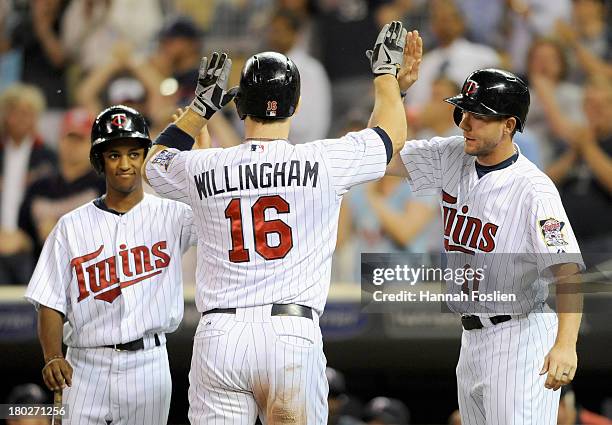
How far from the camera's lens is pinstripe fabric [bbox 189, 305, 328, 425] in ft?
10.5

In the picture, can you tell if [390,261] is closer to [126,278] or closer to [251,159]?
[126,278]

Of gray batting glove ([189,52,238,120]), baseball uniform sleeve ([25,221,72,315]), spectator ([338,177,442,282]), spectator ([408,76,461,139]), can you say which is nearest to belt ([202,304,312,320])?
gray batting glove ([189,52,238,120])

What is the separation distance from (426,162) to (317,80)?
283 centimetres

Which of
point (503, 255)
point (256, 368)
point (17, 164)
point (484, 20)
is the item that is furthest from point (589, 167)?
point (256, 368)

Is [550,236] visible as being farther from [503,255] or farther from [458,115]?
[458,115]

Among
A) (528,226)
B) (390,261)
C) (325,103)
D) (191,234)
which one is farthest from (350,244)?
(528,226)

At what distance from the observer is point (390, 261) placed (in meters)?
5.89

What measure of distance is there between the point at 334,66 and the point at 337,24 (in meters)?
0.29

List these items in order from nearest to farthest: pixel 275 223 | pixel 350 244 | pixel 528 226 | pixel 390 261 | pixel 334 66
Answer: pixel 275 223
pixel 528 226
pixel 390 261
pixel 350 244
pixel 334 66

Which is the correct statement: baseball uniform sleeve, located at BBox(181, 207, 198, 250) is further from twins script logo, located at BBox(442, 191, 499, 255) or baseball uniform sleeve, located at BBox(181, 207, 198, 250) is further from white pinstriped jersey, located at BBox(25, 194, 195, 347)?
twins script logo, located at BBox(442, 191, 499, 255)

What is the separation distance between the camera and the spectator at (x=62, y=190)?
6.48 metres

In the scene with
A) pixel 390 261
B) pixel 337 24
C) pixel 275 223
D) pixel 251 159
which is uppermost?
pixel 337 24

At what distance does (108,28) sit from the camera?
7047 millimetres

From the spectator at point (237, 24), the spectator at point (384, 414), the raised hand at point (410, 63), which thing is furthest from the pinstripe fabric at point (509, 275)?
the spectator at point (237, 24)
